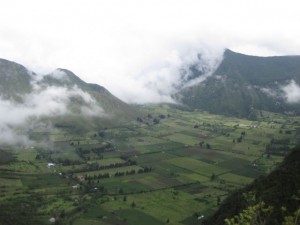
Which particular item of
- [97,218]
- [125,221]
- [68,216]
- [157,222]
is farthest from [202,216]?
[68,216]

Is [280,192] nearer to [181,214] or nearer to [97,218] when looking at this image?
[181,214]

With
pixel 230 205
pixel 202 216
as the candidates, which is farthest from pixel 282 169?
pixel 202 216

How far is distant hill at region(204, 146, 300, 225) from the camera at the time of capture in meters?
126

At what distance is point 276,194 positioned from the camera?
13675 cm

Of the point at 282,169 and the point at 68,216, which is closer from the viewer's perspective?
the point at 282,169

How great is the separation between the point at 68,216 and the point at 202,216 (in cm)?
6345

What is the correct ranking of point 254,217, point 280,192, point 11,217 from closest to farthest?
point 254,217, point 280,192, point 11,217

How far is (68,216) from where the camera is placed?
7741 inches

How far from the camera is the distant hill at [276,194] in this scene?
415 ft

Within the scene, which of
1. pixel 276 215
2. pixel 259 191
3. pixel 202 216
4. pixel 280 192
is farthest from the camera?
pixel 202 216

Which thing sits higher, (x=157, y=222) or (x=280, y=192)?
(x=280, y=192)

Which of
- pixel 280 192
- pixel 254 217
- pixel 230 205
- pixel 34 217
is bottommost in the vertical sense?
pixel 34 217

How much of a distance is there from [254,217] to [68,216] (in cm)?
16035

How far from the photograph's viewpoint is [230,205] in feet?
524
